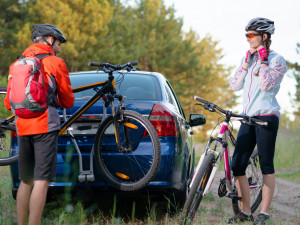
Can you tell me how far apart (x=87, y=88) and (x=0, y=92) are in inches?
54.0

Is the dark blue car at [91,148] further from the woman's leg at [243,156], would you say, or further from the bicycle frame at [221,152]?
the woman's leg at [243,156]

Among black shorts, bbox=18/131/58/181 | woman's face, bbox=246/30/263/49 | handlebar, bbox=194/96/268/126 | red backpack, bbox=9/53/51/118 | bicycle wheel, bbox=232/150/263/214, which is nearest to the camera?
red backpack, bbox=9/53/51/118

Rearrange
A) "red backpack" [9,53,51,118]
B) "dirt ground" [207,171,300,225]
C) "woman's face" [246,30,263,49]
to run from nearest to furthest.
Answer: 1. "red backpack" [9,53,51,118]
2. "woman's face" [246,30,263,49]
3. "dirt ground" [207,171,300,225]

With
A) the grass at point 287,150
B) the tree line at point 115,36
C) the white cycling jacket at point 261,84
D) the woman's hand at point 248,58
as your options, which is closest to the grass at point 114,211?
A: the white cycling jacket at point 261,84

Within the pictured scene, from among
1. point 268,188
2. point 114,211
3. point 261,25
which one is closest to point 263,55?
point 261,25

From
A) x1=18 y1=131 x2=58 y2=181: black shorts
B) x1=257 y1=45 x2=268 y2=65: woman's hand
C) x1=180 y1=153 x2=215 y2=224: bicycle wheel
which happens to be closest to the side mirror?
x1=180 y1=153 x2=215 y2=224: bicycle wheel

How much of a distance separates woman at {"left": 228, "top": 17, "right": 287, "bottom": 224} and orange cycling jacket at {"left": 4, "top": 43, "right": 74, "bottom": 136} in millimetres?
Result: 1906

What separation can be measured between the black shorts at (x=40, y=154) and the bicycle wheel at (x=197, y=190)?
1.31 m

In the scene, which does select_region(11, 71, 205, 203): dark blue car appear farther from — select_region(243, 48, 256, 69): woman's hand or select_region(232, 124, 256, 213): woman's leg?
select_region(243, 48, 256, 69): woman's hand

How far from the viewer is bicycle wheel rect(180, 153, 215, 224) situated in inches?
167

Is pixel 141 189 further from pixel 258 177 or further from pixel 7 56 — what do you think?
pixel 7 56

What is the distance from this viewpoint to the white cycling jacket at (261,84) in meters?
4.44

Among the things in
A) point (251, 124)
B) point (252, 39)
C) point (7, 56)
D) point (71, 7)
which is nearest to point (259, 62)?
point (252, 39)

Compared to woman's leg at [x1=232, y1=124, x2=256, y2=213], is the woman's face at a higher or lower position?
higher
